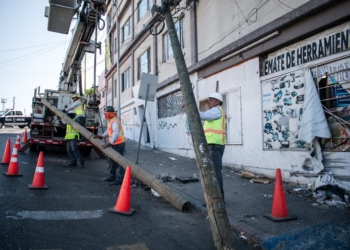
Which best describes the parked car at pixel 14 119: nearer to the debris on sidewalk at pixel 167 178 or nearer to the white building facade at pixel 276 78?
the white building facade at pixel 276 78

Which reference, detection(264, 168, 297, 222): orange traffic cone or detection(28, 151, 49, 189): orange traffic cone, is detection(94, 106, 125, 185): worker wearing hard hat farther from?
detection(264, 168, 297, 222): orange traffic cone

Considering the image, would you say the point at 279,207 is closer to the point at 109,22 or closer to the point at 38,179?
the point at 38,179

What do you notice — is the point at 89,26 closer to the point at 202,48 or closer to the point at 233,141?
the point at 202,48

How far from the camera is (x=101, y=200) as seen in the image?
488cm

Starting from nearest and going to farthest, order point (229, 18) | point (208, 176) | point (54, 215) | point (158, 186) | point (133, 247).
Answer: point (133, 247) < point (208, 176) < point (54, 215) < point (158, 186) < point (229, 18)

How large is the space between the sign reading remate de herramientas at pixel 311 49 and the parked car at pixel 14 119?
2627 cm

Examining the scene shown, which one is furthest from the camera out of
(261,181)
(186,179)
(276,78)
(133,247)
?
(276,78)

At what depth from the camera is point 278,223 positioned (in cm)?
386

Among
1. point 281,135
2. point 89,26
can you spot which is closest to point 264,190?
point 281,135

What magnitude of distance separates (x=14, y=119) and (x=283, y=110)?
91.2ft

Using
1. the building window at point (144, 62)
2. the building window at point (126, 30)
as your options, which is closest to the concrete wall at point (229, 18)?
the building window at point (144, 62)

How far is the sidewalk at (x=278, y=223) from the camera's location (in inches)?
127

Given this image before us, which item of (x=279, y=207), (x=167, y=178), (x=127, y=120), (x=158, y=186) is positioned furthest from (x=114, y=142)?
(x=127, y=120)

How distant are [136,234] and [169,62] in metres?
9.81
